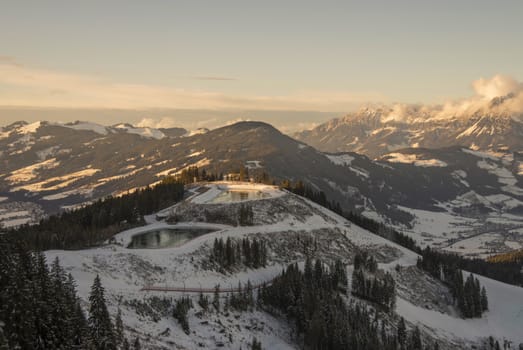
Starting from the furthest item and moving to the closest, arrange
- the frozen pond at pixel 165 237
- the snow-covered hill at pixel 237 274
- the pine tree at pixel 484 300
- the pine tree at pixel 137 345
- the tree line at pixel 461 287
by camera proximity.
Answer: the pine tree at pixel 484 300
the tree line at pixel 461 287
the frozen pond at pixel 165 237
the snow-covered hill at pixel 237 274
the pine tree at pixel 137 345

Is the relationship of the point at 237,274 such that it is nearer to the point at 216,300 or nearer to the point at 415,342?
the point at 216,300

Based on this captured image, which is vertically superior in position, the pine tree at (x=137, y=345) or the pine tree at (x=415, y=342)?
the pine tree at (x=137, y=345)

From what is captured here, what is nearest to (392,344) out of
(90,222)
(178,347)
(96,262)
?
(178,347)

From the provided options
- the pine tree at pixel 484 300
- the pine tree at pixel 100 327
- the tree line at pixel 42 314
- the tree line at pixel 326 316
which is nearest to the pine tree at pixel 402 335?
the tree line at pixel 326 316

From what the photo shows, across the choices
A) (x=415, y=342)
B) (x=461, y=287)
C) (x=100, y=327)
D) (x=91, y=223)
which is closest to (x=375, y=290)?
(x=415, y=342)

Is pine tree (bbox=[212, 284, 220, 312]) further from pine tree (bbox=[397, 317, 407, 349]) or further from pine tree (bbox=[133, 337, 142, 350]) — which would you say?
pine tree (bbox=[397, 317, 407, 349])

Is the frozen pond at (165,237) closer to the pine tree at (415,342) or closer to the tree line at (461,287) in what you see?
the pine tree at (415,342)

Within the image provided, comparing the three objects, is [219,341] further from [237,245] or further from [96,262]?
[237,245]
